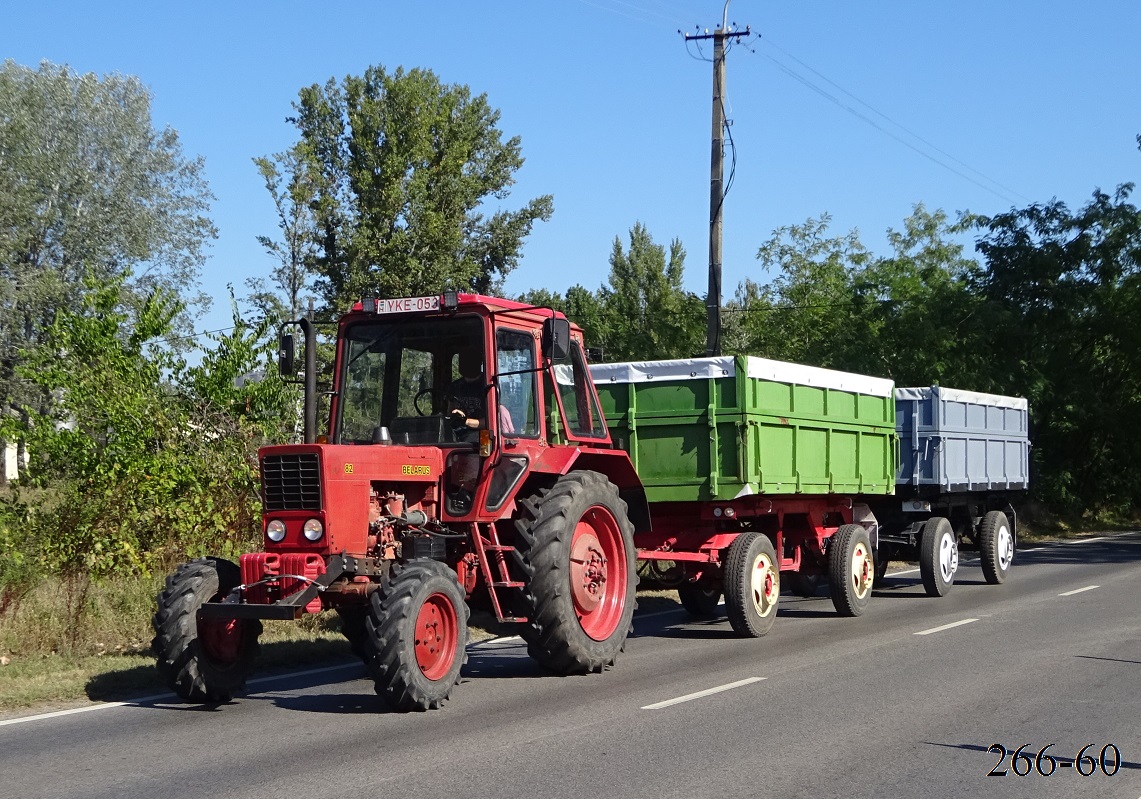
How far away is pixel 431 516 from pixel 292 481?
3.92ft

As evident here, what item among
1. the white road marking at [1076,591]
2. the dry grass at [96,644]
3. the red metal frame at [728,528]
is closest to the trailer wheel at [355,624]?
the dry grass at [96,644]

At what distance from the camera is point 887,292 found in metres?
36.3

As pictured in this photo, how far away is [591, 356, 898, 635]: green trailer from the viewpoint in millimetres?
12891

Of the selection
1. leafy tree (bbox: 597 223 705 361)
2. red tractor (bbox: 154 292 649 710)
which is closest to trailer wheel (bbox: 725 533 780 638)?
red tractor (bbox: 154 292 649 710)

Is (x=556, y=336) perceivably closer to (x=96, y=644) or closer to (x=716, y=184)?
(x=96, y=644)

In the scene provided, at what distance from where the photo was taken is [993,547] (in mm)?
18766

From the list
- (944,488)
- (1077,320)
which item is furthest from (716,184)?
(1077,320)

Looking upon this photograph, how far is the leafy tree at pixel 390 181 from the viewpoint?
32.8 meters

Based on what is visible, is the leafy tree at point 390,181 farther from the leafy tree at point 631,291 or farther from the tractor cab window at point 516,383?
the tractor cab window at point 516,383

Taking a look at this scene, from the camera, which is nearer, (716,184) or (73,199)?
(716,184)

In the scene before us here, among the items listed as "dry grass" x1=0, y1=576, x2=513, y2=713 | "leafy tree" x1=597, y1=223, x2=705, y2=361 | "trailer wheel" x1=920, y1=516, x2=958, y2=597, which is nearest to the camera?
"dry grass" x1=0, y1=576, x2=513, y2=713

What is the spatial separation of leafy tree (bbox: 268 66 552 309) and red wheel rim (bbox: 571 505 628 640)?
2209cm

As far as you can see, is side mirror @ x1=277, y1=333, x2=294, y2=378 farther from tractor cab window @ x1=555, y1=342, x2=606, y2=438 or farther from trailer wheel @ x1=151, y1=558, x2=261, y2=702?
tractor cab window @ x1=555, y1=342, x2=606, y2=438

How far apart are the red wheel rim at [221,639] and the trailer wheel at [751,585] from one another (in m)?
5.23
